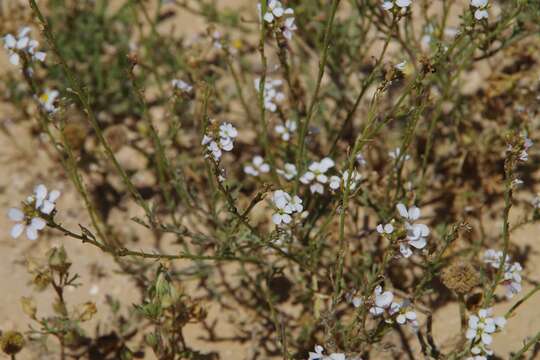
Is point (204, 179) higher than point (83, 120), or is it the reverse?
point (83, 120)

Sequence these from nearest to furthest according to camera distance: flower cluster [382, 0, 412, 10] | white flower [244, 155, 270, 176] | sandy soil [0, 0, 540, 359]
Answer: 1. flower cluster [382, 0, 412, 10]
2. sandy soil [0, 0, 540, 359]
3. white flower [244, 155, 270, 176]

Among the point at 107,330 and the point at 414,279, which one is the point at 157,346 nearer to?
the point at 107,330

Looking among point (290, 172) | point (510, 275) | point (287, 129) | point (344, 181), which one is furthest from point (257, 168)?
point (510, 275)

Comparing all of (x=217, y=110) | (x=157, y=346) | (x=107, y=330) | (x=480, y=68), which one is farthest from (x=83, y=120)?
(x=480, y=68)

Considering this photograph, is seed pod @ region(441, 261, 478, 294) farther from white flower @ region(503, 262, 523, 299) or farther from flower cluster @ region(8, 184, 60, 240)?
flower cluster @ region(8, 184, 60, 240)

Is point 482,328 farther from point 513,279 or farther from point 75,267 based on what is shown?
point 75,267

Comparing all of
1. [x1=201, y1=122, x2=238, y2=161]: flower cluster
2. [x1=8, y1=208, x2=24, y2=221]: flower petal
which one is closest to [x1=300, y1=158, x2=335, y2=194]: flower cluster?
[x1=201, y1=122, x2=238, y2=161]: flower cluster
